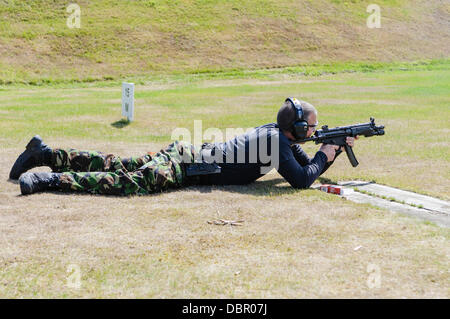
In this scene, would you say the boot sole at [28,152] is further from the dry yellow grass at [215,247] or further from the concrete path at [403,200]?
the concrete path at [403,200]

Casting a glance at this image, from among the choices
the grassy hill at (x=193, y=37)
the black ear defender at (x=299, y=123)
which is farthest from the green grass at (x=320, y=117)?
the grassy hill at (x=193, y=37)

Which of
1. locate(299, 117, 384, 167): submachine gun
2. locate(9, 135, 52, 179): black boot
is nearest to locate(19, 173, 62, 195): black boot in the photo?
locate(9, 135, 52, 179): black boot

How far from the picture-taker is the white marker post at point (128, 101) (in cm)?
1543

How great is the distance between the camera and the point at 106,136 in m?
12.9

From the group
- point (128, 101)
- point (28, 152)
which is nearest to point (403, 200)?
point (28, 152)

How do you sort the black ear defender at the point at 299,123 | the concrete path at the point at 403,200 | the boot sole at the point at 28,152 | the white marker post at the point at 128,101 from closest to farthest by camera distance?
the concrete path at the point at 403,200 → the black ear defender at the point at 299,123 → the boot sole at the point at 28,152 → the white marker post at the point at 128,101

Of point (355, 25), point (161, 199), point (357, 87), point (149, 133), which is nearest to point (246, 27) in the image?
point (355, 25)

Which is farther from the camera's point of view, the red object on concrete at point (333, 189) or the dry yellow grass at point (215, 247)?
the red object on concrete at point (333, 189)

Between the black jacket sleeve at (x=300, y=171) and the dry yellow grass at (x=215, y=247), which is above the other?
the black jacket sleeve at (x=300, y=171)

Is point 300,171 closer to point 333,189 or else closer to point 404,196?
point 333,189

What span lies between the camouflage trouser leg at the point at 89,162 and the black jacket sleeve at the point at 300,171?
1.80m

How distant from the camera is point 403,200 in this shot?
6.82 meters

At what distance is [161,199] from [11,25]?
152 feet

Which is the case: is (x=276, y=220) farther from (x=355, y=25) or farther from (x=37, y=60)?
(x=355, y=25)
